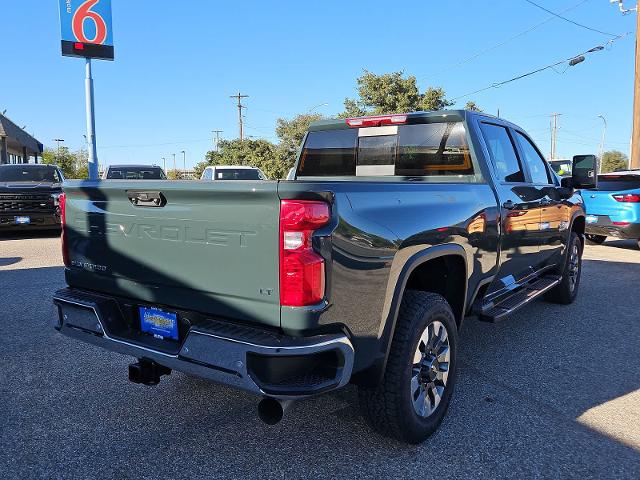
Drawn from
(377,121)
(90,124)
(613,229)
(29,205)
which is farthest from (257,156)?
(377,121)

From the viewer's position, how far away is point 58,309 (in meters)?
3.10

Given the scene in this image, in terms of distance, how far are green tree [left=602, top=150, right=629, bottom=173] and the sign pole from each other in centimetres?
8361

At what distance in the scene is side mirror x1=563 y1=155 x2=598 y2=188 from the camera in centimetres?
517

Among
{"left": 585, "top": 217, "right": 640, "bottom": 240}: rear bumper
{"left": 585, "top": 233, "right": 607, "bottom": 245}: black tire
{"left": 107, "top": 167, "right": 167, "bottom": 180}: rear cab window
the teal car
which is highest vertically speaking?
{"left": 107, "top": 167, "right": 167, "bottom": 180}: rear cab window

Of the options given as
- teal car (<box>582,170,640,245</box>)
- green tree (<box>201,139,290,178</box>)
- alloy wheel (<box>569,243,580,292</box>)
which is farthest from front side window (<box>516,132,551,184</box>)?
green tree (<box>201,139,290,178</box>)

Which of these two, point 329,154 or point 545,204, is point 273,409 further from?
point 545,204

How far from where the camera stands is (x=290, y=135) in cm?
5384

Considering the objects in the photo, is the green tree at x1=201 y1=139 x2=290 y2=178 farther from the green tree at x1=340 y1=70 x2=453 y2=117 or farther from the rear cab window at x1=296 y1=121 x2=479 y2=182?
the rear cab window at x1=296 y1=121 x2=479 y2=182

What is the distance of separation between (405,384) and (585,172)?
364 centimetres

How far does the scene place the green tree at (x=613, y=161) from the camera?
82438 millimetres

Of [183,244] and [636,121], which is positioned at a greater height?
[636,121]

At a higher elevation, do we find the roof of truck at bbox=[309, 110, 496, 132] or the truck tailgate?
the roof of truck at bbox=[309, 110, 496, 132]

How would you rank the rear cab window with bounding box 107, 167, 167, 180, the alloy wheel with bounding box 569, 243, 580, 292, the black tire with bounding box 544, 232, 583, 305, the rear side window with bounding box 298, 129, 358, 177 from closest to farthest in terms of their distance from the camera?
the rear side window with bounding box 298, 129, 358, 177 < the black tire with bounding box 544, 232, 583, 305 < the alloy wheel with bounding box 569, 243, 580, 292 < the rear cab window with bounding box 107, 167, 167, 180

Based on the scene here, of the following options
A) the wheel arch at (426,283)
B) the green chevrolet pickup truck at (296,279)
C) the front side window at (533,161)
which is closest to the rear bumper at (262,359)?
the green chevrolet pickup truck at (296,279)
